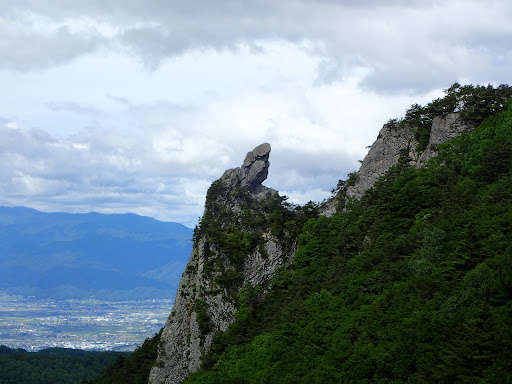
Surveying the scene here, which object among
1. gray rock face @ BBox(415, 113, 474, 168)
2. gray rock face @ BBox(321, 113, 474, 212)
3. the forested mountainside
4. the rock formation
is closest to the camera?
the forested mountainside

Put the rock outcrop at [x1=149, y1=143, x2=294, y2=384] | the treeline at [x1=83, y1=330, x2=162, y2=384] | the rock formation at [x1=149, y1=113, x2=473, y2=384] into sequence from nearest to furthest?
the rock formation at [x1=149, y1=113, x2=473, y2=384], the rock outcrop at [x1=149, y1=143, x2=294, y2=384], the treeline at [x1=83, y1=330, x2=162, y2=384]

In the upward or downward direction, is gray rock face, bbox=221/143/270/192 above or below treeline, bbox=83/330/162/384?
above

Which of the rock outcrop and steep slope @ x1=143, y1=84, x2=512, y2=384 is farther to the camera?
the rock outcrop

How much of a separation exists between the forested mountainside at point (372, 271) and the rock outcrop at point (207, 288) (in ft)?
0.43

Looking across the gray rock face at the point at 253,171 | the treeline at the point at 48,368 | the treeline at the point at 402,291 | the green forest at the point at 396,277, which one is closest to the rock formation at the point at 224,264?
the green forest at the point at 396,277

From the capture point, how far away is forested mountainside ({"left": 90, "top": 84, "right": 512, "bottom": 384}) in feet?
89.0

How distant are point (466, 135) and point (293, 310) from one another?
2223 centimetres

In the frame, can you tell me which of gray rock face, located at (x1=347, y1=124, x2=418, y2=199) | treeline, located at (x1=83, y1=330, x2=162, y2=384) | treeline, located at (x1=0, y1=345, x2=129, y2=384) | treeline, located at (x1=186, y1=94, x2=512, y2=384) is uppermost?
gray rock face, located at (x1=347, y1=124, x2=418, y2=199)

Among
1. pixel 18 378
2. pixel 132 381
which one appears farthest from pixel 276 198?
pixel 18 378

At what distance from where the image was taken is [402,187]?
48250 millimetres

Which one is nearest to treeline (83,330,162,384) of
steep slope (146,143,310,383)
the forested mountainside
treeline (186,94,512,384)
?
steep slope (146,143,310,383)

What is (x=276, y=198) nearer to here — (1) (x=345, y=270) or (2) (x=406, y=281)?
(1) (x=345, y=270)

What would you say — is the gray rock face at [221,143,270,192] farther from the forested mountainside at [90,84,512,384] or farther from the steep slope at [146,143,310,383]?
the steep slope at [146,143,310,383]

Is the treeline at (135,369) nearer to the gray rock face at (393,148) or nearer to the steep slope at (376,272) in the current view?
the steep slope at (376,272)
